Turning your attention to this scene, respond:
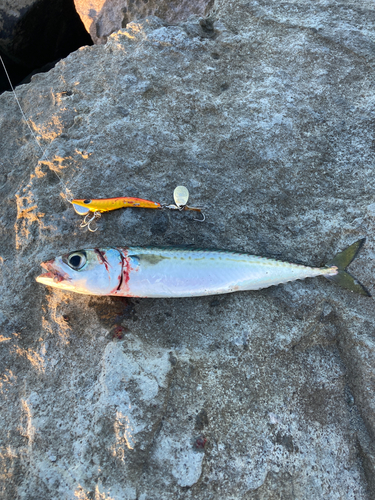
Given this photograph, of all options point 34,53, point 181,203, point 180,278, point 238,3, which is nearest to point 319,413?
point 180,278

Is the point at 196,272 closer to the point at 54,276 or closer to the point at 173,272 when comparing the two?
the point at 173,272

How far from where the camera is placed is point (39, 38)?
6309 mm

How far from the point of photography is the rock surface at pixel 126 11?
194 inches

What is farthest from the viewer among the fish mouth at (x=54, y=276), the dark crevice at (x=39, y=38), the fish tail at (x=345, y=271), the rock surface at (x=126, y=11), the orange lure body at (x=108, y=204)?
the dark crevice at (x=39, y=38)

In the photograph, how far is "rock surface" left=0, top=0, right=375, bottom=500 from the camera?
228 centimetres

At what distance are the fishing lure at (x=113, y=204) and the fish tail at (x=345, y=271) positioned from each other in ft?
4.18

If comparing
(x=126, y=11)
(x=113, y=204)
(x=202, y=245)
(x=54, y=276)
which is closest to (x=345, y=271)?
(x=202, y=245)

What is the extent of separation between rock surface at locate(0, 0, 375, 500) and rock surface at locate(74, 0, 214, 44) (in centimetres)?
103

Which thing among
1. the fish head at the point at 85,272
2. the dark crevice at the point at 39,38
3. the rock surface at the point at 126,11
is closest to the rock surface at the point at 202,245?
the fish head at the point at 85,272

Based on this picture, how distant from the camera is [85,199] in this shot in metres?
3.01

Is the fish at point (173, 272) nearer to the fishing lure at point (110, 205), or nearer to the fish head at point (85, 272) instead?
the fish head at point (85, 272)

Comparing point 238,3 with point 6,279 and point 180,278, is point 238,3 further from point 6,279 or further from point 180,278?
point 6,279

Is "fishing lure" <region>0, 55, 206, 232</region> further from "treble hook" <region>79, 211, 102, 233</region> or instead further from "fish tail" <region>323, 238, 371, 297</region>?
"fish tail" <region>323, 238, 371, 297</region>

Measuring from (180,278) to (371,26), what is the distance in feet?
11.8
